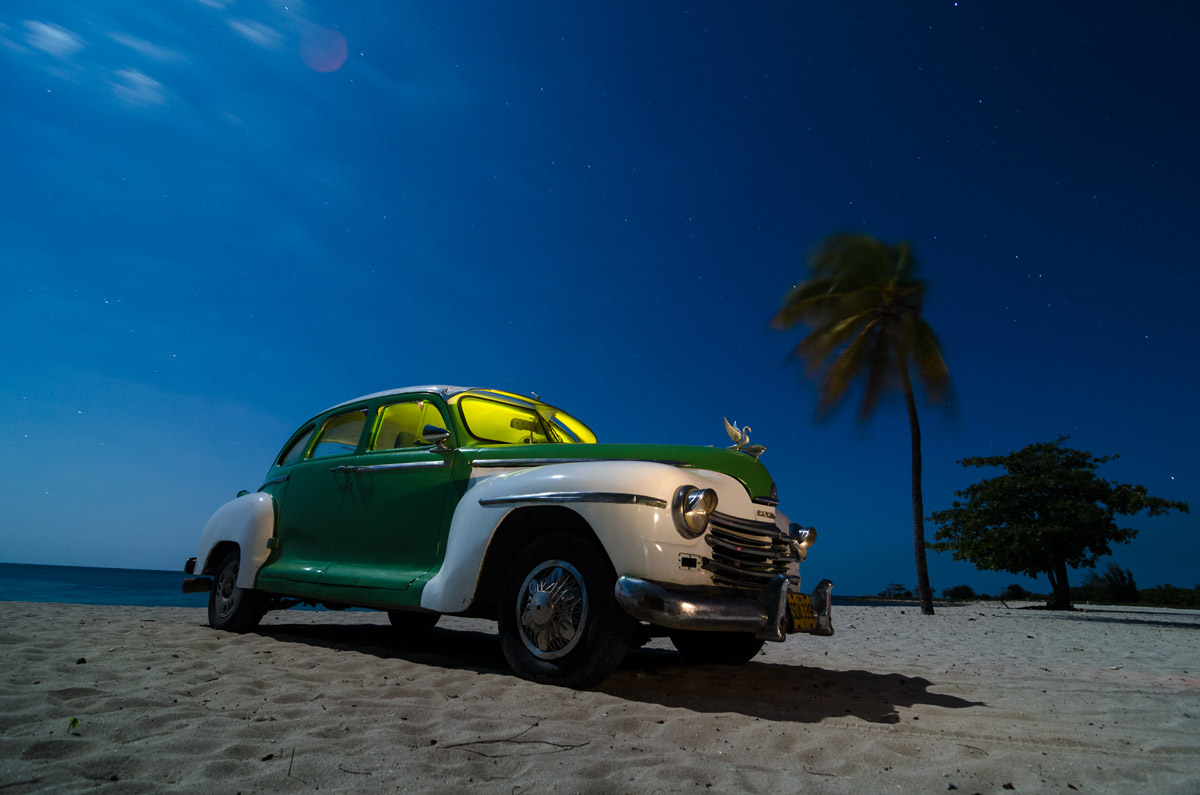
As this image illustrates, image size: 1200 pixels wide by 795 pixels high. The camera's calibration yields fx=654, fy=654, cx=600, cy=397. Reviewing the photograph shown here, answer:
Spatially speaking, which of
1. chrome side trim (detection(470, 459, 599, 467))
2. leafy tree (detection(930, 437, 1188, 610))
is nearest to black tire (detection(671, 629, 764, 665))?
chrome side trim (detection(470, 459, 599, 467))

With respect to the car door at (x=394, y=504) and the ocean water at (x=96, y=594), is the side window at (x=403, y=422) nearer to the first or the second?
the car door at (x=394, y=504)

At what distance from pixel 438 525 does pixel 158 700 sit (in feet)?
5.98

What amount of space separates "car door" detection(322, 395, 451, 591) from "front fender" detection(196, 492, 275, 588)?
45.4 inches

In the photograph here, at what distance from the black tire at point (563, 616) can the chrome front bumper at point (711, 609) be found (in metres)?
0.18

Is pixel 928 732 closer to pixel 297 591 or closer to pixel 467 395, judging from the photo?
pixel 467 395

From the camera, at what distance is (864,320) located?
1911 centimetres

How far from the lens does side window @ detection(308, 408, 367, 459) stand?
6.01 meters

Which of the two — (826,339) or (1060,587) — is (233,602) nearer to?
(826,339)

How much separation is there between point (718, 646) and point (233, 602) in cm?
448

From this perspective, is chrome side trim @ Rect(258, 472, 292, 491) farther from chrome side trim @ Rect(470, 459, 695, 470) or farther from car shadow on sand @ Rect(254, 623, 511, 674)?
chrome side trim @ Rect(470, 459, 695, 470)

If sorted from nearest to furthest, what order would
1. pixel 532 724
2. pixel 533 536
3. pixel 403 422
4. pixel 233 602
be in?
pixel 532 724
pixel 533 536
pixel 403 422
pixel 233 602

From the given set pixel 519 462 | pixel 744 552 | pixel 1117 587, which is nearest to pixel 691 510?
pixel 744 552

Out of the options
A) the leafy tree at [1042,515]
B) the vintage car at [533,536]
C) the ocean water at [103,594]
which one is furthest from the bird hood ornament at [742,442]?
the leafy tree at [1042,515]

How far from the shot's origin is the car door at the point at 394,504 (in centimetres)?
464
